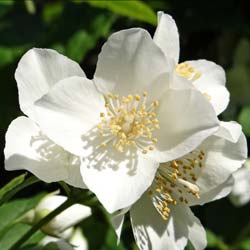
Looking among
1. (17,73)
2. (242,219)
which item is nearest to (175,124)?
(17,73)

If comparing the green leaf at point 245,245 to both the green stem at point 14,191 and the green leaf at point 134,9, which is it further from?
the green stem at point 14,191

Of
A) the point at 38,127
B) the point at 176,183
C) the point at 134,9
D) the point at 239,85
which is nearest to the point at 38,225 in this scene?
the point at 38,127

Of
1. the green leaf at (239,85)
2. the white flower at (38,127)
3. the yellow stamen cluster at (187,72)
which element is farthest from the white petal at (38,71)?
the green leaf at (239,85)

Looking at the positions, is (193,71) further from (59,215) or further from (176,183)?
(59,215)

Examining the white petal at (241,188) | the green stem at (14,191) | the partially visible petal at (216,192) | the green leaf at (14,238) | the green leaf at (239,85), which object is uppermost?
the green stem at (14,191)

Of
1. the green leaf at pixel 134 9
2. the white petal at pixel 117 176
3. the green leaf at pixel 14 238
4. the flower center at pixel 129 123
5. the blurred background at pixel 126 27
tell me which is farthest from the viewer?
the blurred background at pixel 126 27

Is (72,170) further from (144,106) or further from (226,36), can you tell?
(226,36)
